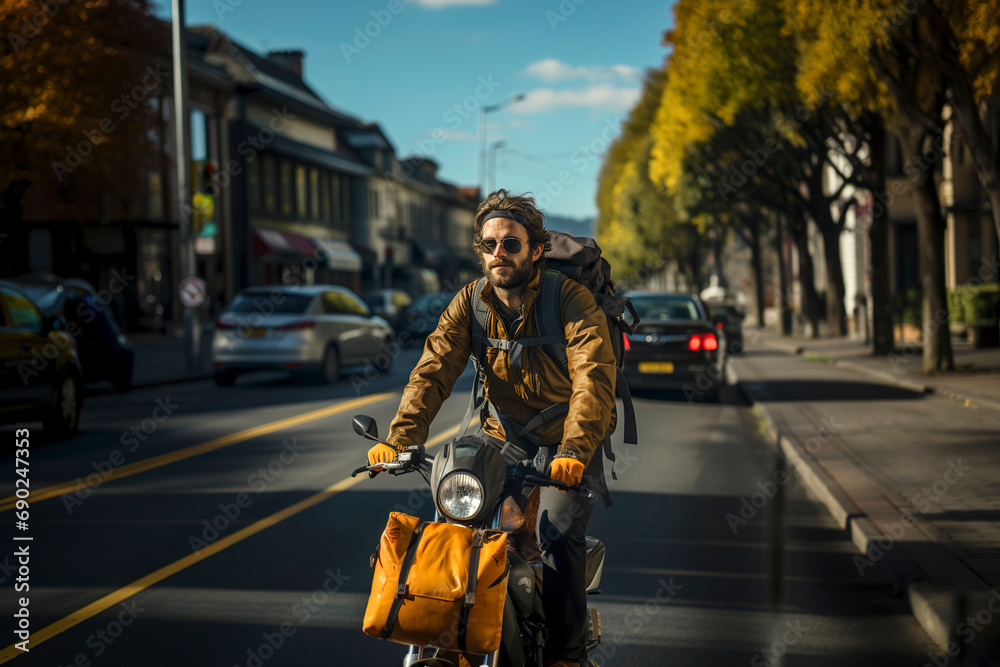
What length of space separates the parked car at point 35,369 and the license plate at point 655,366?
732 cm

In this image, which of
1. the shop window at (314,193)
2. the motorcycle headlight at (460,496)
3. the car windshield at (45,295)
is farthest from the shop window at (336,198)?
the motorcycle headlight at (460,496)

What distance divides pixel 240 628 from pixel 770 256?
8879 centimetres

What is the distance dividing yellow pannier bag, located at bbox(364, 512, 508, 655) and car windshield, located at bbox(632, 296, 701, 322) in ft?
39.8

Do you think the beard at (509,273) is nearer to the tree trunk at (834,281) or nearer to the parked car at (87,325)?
the parked car at (87,325)

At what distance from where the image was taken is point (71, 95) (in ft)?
64.1

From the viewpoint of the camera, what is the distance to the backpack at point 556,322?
354cm

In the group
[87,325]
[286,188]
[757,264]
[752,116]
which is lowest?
[87,325]

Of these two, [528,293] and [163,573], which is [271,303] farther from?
[528,293]

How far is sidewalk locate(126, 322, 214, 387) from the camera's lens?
1806 cm

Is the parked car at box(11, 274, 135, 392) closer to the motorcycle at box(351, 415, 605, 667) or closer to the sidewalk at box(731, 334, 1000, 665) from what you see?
the sidewalk at box(731, 334, 1000, 665)

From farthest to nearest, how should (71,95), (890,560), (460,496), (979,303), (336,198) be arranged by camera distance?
(336,198) → (979,303) → (71,95) → (890,560) → (460,496)

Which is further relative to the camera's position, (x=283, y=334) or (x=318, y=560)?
(x=283, y=334)

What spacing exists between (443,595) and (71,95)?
1920 cm

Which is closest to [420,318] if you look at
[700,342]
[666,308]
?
[666,308]
